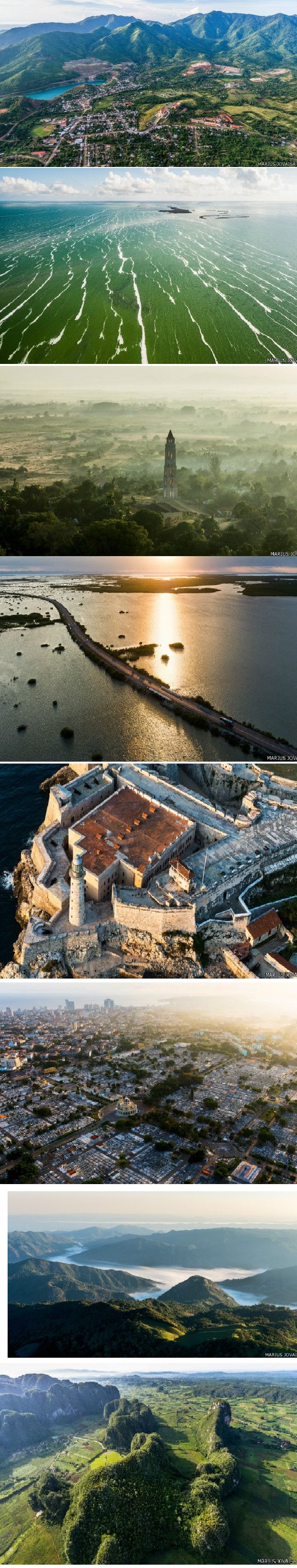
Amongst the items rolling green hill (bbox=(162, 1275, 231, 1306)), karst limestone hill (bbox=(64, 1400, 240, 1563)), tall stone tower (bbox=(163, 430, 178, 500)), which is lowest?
karst limestone hill (bbox=(64, 1400, 240, 1563))

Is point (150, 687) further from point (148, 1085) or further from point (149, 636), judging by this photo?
point (148, 1085)

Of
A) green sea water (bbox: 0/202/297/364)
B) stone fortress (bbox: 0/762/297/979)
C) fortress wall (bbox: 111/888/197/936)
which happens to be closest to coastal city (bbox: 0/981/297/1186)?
stone fortress (bbox: 0/762/297/979)

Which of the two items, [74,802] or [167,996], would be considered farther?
[74,802]

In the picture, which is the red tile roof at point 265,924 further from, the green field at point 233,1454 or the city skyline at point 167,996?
the green field at point 233,1454

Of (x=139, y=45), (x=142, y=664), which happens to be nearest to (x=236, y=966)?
(x=142, y=664)

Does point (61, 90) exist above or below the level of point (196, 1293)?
above

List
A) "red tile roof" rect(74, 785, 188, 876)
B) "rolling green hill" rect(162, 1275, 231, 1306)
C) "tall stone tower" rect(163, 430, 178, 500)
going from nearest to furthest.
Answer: "rolling green hill" rect(162, 1275, 231, 1306), "tall stone tower" rect(163, 430, 178, 500), "red tile roof" rect(74, 785, 188, 876)

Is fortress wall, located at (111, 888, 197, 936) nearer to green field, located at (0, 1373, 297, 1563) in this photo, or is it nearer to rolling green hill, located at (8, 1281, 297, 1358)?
rolling green hill, located at (8, 1281, 297, 1358)
